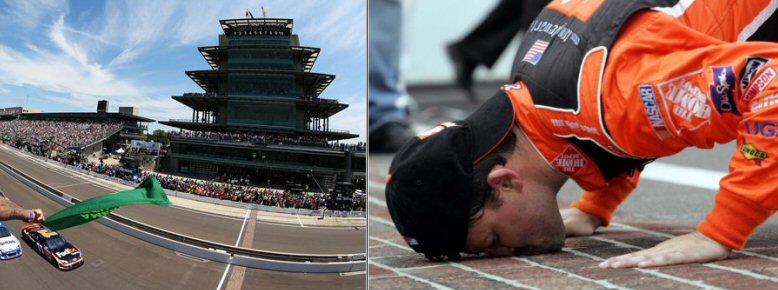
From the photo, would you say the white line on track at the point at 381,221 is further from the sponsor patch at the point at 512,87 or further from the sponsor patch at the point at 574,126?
the sponsor patch at the point at 574,126

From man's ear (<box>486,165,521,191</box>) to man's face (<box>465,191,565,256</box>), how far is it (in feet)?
0.06

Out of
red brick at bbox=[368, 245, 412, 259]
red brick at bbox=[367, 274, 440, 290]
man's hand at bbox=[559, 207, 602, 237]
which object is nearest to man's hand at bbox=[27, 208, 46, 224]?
red brick at bbox=[367, 274, 440, 290]

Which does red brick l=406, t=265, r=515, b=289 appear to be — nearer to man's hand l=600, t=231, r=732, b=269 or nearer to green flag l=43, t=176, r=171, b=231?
man's hand l=600, t=231, r=732, b=269

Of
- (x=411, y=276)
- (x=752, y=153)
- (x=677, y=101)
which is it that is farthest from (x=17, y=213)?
(x=752, y=153)

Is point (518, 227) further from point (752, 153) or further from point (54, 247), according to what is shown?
point (54, 247)

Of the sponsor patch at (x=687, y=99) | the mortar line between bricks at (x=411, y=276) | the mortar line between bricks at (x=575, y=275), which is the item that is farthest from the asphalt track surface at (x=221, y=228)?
the sponsor patch at (x=687, y=99)

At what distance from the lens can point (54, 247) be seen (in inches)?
40.9

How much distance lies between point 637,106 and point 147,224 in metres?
1.16

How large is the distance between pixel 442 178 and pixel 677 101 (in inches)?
22.3

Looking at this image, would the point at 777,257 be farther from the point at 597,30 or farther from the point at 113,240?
the point at 113,240

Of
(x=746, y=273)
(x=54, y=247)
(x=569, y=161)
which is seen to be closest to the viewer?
(x=54, y=247)

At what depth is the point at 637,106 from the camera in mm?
1764

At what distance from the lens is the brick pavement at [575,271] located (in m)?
1.60

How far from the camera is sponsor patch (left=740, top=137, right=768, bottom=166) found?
5.59ft
